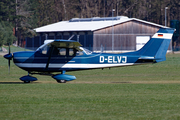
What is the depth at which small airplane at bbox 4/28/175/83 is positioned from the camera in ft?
56.6

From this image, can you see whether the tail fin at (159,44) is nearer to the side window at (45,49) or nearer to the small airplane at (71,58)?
the small airplane at (71,58)

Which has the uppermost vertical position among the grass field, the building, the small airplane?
the building

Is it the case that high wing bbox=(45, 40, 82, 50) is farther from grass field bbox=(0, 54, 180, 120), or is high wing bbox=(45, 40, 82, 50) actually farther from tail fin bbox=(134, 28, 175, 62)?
grass field bbox=(0, 54, 180, 120)

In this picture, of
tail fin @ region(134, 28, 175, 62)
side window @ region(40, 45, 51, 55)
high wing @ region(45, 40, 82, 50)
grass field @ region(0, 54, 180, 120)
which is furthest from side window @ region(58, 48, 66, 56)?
grass field @ region(0, 54, 180, 120)

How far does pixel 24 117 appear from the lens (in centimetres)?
845

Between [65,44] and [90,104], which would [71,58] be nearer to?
[65,44]

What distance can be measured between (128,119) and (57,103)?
9.40ft

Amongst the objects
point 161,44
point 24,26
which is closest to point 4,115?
point 161,44

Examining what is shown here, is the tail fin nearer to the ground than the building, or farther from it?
nearer to the ground

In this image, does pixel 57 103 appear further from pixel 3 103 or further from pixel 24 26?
pixel 24 26

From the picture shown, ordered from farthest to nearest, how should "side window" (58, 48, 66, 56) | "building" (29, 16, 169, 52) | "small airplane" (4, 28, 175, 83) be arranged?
"building" (29, 16, 169, 52)
"side window" (58, 48, 66, 56)
"small airplane" (4, 28, 175, 83)

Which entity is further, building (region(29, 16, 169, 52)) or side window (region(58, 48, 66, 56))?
building (region(29, 16, 169, 52))

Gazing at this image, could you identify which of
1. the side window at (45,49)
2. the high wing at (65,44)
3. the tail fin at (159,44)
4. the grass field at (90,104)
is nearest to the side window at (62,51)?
the high wing at (65,44)

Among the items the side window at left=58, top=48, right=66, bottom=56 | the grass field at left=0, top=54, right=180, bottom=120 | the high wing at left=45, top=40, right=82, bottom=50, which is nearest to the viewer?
the grass field at left=0, top=54, right=180, bottom=120
